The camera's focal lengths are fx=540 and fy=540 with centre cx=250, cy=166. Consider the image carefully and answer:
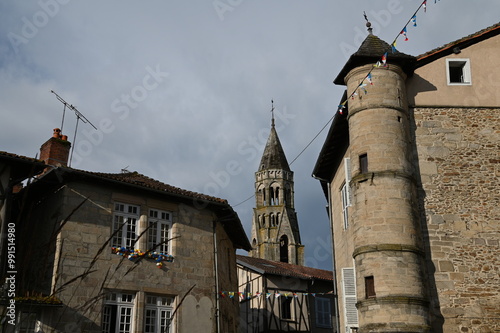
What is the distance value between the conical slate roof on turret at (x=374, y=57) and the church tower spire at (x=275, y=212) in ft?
149

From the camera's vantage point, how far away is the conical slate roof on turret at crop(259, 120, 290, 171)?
64688mm

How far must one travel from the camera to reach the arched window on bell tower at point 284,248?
197ft

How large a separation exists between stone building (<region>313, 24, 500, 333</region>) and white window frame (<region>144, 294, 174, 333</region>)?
470cm

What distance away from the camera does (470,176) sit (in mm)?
13500

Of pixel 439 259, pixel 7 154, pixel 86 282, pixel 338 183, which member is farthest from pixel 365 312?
pixel 7 154

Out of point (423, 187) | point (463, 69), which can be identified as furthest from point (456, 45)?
point (423, 187)

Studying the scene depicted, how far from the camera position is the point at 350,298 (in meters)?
14.2

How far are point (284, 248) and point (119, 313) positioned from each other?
1897 inches

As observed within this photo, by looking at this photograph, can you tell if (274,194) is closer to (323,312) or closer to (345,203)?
(323,312)

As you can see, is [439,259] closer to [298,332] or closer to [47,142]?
[47,142]

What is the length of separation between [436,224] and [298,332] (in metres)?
14.1

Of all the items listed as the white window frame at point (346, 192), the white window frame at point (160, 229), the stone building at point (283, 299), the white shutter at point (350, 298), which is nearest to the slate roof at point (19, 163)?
the white window frame at point (160, 229)

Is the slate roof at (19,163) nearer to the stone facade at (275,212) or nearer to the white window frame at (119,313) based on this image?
the white window frame at (119,313)

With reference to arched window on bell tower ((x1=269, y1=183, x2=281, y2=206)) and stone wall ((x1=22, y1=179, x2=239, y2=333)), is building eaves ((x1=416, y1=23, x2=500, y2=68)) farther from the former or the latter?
arched window on bell tower ((x1=269, y1=183, x2=281, y2=206))
